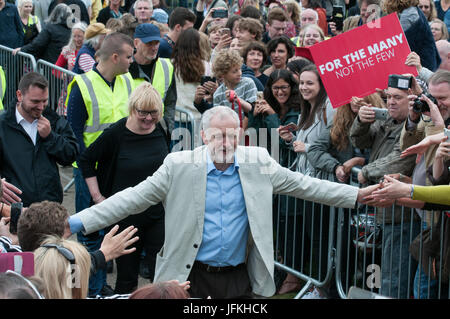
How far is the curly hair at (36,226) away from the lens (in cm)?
449

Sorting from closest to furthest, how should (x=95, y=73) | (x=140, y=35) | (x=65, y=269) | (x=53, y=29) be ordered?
(x=65, y=269) → (x=95, y=73) → (x=140, y=35) → (x=53, y=29)

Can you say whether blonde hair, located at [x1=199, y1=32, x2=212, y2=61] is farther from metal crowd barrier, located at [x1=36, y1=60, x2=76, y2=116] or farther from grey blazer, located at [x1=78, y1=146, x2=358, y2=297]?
grey blazer, located at [x1=78, y1=146, x2=358, y2=297]

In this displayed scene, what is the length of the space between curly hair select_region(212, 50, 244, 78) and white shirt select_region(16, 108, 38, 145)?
209 cm

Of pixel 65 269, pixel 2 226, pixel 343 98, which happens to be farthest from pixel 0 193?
pixel 343 98

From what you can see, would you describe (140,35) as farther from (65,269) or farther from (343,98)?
(65,269)

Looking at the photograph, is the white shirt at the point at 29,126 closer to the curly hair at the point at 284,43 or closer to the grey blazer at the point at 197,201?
the grey blazer at the point at 197,201

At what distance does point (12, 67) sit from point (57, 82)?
1.36 metres

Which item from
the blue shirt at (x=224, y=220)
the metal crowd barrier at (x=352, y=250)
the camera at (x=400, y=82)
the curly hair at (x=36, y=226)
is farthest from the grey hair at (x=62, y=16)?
the curly hair at (x=36, y=226)

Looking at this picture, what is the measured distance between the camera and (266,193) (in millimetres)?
5117

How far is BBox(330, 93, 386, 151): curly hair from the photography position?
6652 mm

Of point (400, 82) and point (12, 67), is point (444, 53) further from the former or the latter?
point (12, 67)

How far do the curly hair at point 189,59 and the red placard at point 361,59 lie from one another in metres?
2.11

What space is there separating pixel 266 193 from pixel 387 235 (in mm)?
1164

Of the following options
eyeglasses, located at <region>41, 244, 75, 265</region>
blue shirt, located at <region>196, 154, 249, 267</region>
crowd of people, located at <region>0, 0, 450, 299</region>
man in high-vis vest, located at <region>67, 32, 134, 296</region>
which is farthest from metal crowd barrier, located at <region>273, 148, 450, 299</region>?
eyeglasses, located at <region>41, 244, 75, 265</region>
